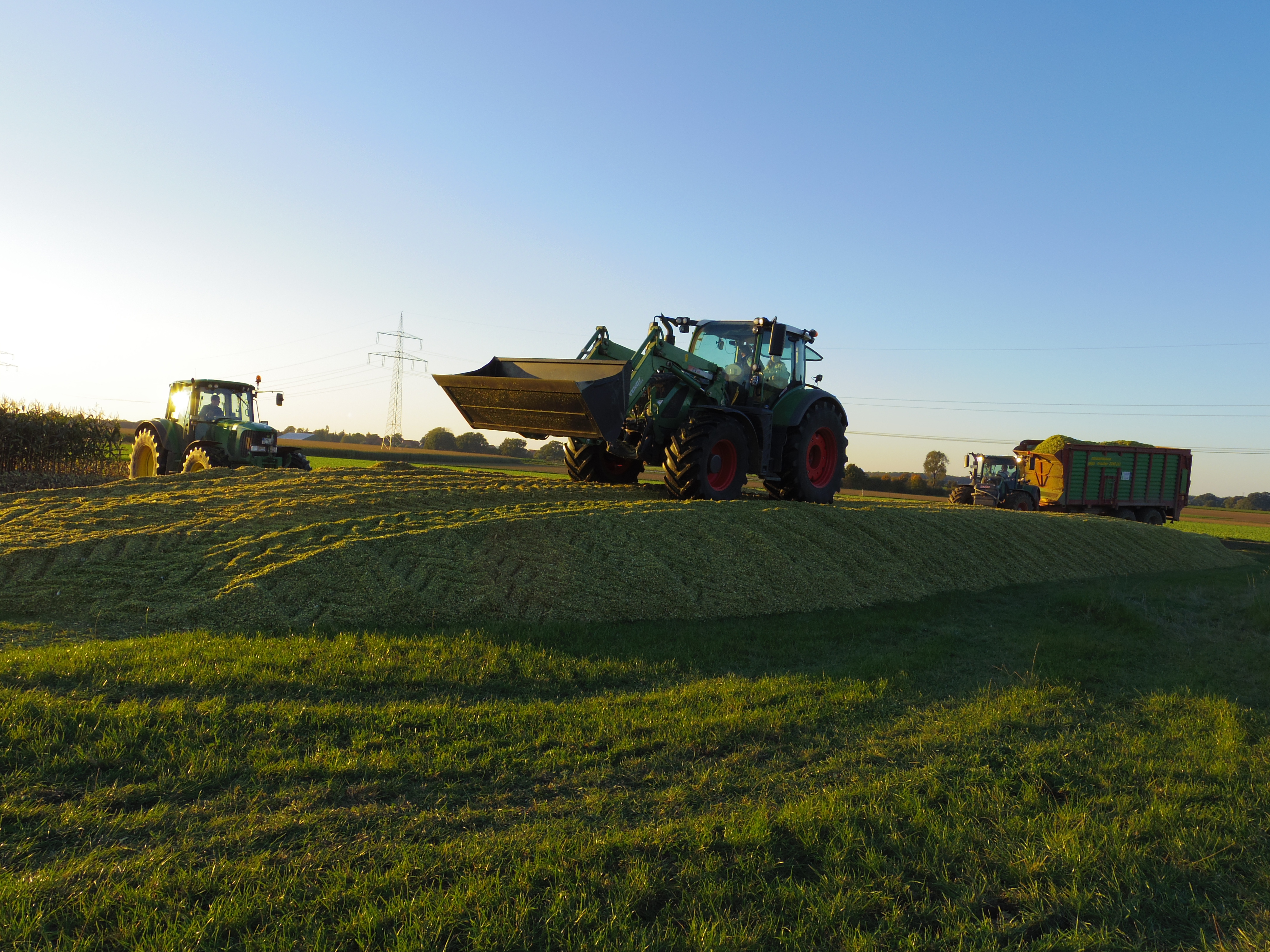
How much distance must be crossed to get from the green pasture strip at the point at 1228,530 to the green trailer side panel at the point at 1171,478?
112 centimetres

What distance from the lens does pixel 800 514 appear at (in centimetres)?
1122

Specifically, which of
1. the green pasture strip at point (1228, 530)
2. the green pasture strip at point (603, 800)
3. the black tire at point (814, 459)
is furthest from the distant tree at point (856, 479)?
the green pasture strip at point (603, 800)

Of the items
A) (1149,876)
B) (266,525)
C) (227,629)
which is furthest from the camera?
(266,525)

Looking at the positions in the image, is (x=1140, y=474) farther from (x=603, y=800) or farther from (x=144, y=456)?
(x=144, y=456)

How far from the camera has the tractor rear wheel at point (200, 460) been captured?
1523 centimetres

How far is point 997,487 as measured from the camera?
23188 millimetres

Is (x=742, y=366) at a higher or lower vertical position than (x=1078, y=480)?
higher

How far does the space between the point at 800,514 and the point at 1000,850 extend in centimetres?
782

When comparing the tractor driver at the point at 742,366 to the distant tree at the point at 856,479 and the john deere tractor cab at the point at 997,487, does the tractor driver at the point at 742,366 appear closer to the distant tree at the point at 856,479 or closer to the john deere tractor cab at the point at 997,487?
the john deere tractor cab at the point at 997,487

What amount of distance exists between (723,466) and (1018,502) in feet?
49.3

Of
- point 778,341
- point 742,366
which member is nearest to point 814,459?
point 742,366

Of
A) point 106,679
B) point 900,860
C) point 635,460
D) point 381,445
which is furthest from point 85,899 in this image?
point 381,445

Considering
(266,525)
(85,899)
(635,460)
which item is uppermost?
(635,460)

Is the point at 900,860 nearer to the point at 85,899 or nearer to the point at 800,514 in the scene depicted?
the point at 85,899
